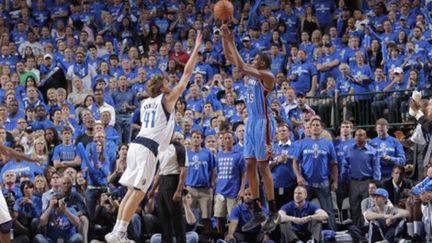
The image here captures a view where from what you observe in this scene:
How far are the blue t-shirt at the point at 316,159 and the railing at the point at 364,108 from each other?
2949 mm

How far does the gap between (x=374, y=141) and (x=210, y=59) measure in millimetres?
6164

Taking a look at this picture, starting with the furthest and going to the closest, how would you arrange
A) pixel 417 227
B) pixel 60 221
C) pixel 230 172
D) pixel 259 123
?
pixel 230 172 → pixel 60 221 → pixel 417 227 → pixel 259 123

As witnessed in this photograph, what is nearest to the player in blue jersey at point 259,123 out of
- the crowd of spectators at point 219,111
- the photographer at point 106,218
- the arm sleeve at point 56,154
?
the crowd of spectators at point 219,111

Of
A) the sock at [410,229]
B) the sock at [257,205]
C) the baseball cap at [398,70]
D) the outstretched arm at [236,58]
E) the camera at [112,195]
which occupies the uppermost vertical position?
the baseball cap at [398,70]

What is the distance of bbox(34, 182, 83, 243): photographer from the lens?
1750 centimetres

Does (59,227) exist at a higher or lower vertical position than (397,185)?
lower

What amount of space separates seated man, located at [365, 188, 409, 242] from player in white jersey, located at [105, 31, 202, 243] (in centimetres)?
505

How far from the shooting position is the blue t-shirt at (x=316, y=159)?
1839 cm

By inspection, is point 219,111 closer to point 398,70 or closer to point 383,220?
point 398,70

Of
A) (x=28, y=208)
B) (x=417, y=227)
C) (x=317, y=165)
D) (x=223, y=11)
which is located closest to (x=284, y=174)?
(x=317, y=165)

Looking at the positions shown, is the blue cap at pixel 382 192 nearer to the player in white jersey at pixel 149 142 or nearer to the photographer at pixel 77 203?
the player in white jersey at pixel 149 142

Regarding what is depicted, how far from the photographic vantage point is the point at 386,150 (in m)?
19.0

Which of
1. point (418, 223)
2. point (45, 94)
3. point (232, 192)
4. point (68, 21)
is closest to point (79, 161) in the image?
point (232, 192)

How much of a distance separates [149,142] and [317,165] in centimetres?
535
